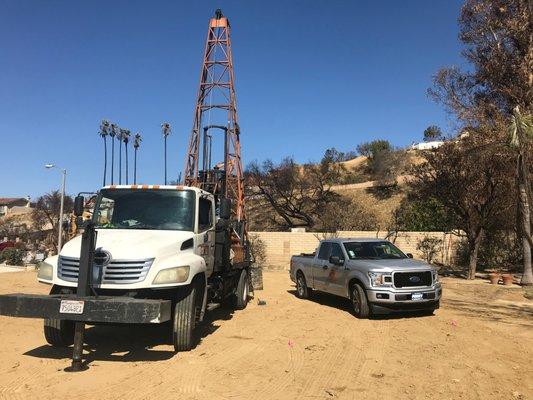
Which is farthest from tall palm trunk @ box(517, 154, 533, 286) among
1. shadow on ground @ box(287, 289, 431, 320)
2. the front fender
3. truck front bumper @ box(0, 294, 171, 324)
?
truck front bumper @ box(0, 294, 171, 324)

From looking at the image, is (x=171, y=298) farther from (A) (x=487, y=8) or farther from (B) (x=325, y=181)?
(B) (x=325, y=181)

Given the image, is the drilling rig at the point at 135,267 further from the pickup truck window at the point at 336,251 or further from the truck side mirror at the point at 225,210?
the pickup truck window at the point at 336,251

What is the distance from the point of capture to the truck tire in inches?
316

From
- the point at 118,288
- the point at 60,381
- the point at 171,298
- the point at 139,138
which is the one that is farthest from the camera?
the point at 139,138

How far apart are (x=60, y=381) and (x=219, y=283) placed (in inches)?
181

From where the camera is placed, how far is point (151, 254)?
7.57 metres

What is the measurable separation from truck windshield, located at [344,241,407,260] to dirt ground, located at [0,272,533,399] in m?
1.58

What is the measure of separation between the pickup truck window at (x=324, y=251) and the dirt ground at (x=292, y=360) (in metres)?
2.16

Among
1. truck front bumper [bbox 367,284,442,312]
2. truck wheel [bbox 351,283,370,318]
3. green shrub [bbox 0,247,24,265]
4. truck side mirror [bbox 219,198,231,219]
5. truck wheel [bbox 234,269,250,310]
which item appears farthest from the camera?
green shrub [bbox 0,247,24,265]

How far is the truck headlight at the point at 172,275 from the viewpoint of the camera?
750 centimetres

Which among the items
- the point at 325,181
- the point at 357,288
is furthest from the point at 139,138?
the point at 357,288

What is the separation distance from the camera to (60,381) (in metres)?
6.45

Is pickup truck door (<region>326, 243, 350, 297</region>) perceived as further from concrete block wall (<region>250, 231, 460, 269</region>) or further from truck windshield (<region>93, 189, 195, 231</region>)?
concrete block wall (<region>250, 231, 460, 269</region>)

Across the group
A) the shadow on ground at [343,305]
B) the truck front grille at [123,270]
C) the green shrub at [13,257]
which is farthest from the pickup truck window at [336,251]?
the green shrub at [13,257]
